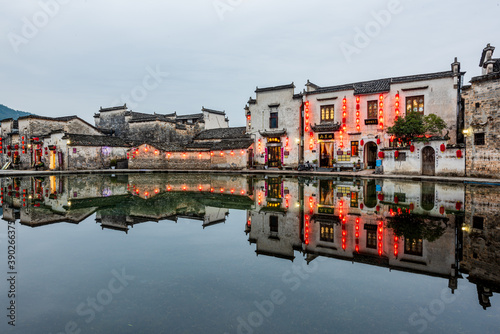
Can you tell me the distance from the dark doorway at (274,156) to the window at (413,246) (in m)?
23.8

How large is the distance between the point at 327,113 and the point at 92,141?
78.8 ft

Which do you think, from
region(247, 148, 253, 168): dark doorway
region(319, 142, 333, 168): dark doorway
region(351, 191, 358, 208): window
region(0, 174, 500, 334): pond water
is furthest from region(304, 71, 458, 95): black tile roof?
region(0, 174, 500, 334): pond water

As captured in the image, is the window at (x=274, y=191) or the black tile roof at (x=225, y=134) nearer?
the window at (x=274, y=191)

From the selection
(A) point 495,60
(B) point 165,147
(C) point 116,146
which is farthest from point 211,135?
(A) point 495,60

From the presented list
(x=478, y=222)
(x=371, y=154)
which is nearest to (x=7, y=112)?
(x=371, y=154)

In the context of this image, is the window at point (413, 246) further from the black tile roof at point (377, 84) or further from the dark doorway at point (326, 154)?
the dark doorway at point (326, 154)

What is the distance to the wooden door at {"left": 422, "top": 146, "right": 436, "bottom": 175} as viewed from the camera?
18.9 meters

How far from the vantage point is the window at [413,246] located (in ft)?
16.1

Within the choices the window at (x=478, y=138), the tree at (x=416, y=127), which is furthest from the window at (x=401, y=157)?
the window at (x=478, y=138)

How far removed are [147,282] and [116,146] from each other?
105 ft

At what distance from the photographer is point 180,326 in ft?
9.60

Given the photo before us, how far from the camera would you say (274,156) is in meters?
29.8

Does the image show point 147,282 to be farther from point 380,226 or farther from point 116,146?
point 116,146

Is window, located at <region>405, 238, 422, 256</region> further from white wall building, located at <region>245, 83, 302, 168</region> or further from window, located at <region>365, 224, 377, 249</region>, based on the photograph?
white wall building, located at <region>245, 83, 302, 168</region>
